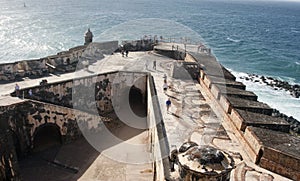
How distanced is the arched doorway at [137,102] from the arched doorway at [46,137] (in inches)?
273

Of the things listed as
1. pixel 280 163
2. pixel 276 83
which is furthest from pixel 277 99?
pixel 280 163

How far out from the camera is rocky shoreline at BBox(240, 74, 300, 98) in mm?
38209

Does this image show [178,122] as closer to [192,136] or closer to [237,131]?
[192,136]

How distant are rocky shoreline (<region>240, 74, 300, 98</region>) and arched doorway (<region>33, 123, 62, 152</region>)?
30.2 meters

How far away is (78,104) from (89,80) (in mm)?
2112

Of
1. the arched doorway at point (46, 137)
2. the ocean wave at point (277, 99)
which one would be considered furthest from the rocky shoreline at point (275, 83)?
the arched doorway at point (46, 137)

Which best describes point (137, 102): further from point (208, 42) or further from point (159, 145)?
point (208, 42)

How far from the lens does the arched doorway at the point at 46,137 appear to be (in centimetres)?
1949

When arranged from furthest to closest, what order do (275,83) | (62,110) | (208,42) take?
1. (208,42)
2. (275,83)
3. (62,110)

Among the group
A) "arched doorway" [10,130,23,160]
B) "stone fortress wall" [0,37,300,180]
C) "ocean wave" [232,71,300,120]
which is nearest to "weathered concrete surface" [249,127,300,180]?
"stone fortress wall" [0,37,300,180]

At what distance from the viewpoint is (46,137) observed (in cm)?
2073

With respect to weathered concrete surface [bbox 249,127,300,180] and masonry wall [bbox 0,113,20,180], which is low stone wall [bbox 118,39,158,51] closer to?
masonry wall [bbox 0,113,20,180]

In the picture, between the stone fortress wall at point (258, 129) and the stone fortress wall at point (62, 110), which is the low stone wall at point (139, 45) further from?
the stone fortress wall at point (258, 129)

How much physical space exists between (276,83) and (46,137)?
107ft
